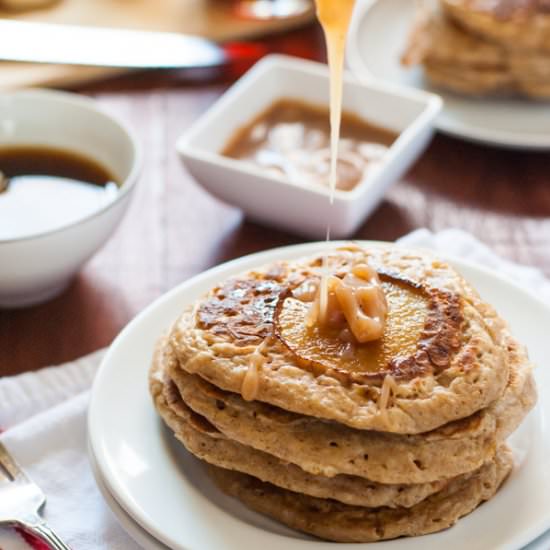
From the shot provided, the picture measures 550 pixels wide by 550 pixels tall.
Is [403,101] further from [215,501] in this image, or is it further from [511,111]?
[215,501]

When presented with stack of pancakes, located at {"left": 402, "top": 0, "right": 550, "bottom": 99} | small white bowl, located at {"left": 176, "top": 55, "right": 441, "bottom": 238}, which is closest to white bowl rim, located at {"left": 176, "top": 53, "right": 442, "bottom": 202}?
small white bowl, located at {"left": 176, "top": 55, "right": 441, "bottom": 238}

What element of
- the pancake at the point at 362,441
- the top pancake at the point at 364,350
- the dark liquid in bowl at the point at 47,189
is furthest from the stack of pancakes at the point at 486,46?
the pancake at the point at 362,441

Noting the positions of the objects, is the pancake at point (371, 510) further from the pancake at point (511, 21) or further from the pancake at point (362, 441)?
the pancake at point (511, 21)

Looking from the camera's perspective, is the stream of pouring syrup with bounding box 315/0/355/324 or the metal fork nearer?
the stream of pouring syrup with bounding box 315/0/355/324

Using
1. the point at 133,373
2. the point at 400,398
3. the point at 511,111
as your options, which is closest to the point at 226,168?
the point at 133,373

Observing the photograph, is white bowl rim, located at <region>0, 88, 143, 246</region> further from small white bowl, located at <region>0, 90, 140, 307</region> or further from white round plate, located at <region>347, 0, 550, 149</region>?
white round plate, located at <region>347, 0, 550, 149</region>

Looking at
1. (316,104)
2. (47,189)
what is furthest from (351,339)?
(316,104)

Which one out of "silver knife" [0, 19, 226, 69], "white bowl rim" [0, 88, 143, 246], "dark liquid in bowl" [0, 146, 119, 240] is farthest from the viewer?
"silver knife" [0, 19, 226, 69]
